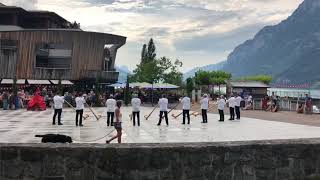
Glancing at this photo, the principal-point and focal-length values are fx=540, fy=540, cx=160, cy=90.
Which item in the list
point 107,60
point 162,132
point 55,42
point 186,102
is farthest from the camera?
point 107,60

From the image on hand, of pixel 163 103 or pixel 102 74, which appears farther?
pixel 102 74

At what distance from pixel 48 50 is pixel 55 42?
408 centimetres

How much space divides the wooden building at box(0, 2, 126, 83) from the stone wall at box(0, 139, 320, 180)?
180ft

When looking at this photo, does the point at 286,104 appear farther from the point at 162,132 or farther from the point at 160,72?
the point at 160,72

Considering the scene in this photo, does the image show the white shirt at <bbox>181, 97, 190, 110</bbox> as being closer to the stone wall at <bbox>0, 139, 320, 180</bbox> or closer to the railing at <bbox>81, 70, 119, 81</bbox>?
the stone wall at <bbox>0, 139, 320, 180</bbox>

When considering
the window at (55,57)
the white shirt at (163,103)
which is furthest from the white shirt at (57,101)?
the window at (55,57)

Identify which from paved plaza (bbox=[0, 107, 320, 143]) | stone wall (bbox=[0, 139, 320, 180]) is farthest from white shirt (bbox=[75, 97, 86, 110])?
stone wall (bbox=[0, 139, 320, 180])

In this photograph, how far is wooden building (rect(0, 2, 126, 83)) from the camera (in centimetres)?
6400

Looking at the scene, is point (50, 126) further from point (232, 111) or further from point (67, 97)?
point (67, 97)

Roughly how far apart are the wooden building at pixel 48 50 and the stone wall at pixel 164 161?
180ft

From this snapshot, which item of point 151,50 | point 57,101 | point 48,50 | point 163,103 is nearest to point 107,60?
point 48,50

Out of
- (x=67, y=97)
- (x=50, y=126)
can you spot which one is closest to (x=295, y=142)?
(x=50, y=126)

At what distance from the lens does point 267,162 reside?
861 cm

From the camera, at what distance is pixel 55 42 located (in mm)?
64875
